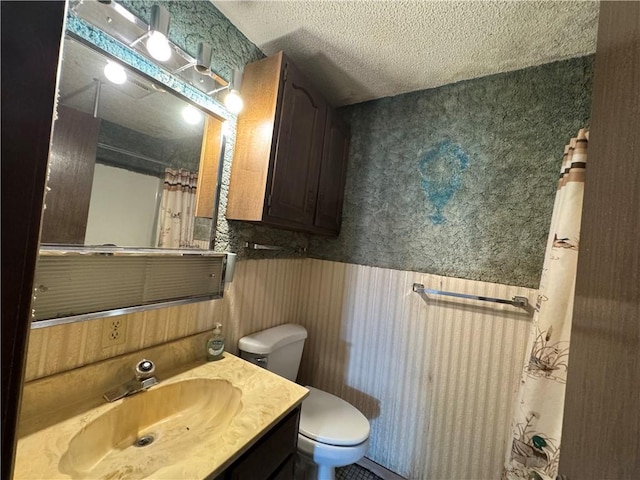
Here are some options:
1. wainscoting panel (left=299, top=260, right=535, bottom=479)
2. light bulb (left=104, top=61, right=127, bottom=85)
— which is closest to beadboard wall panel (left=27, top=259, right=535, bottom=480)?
wainscoting panel (left=299, top=260, right=535, bottom=479)

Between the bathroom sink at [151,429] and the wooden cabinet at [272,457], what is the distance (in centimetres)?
13

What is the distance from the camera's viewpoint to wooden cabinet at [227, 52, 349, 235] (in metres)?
1.18

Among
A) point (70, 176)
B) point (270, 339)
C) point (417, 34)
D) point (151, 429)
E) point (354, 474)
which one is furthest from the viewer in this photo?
point (354, 474)

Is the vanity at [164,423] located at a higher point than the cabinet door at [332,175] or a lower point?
lower

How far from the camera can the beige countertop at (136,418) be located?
0.62m

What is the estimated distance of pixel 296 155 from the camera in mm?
1319

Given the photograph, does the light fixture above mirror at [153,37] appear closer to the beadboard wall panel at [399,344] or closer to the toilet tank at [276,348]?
the beadboard wall panel at [399,344]

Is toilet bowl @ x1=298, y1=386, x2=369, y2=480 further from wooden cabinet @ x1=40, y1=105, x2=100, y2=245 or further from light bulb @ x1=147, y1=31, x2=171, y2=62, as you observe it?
light bulb @ x1=147, y1=31, x2=171, y2=62

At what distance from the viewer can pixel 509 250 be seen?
1305 mm

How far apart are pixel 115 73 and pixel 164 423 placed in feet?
4.00

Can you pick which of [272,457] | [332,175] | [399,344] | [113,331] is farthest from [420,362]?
[113,331]

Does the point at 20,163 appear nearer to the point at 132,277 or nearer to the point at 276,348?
→ the point at 132,277

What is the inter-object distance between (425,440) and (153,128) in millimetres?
2011

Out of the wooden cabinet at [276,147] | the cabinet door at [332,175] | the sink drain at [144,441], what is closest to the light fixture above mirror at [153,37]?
the wooden cabinet at [276,147]
